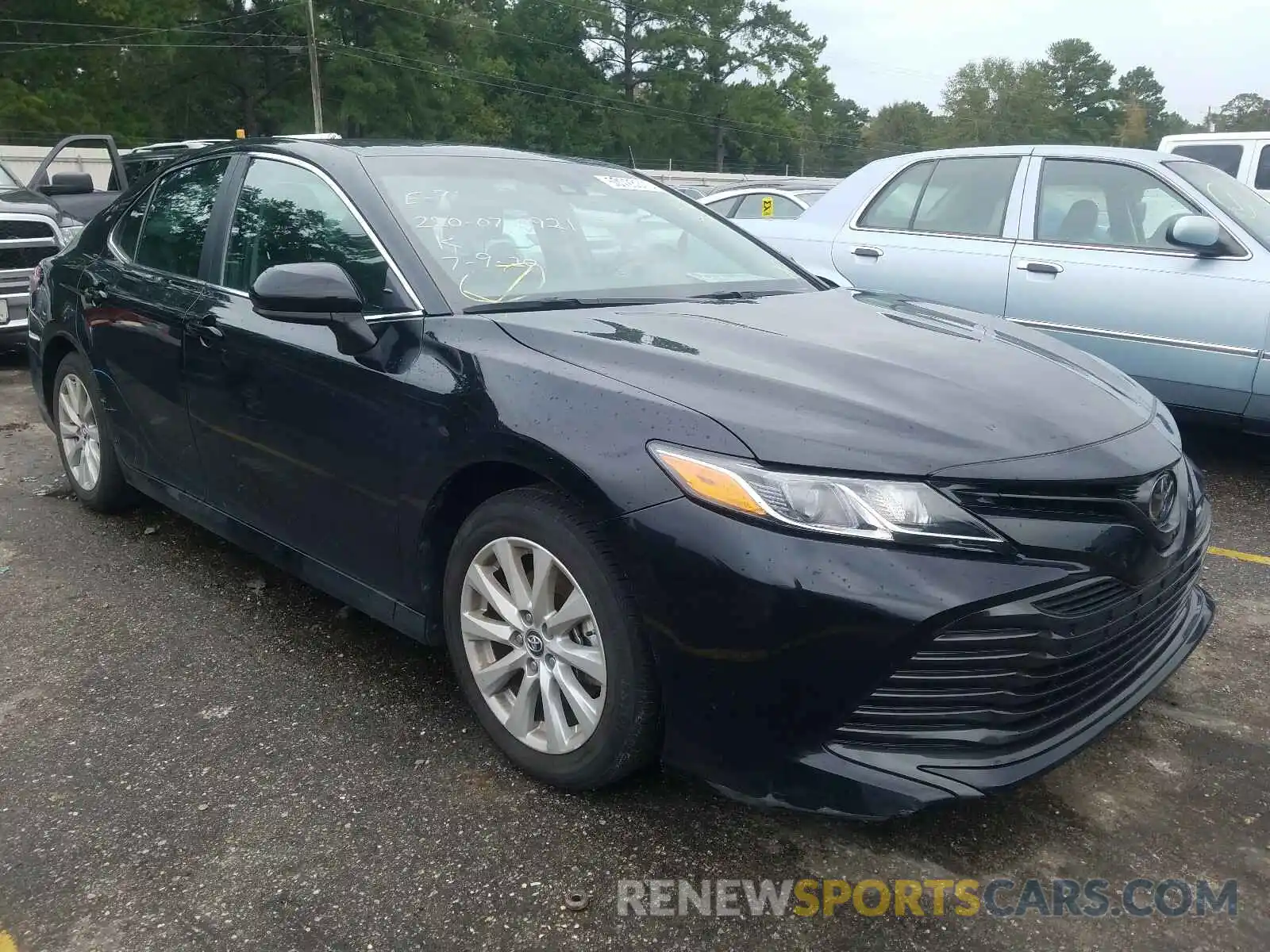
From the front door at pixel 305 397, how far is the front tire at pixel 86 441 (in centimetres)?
102

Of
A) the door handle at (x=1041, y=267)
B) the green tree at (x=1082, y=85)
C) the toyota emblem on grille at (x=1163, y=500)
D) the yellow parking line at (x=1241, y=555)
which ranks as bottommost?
the yellow parking line at (x=1241, y=555)

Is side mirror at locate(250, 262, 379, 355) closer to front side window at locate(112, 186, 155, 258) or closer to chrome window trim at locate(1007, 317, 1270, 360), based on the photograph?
front side window at locate(112, 186, 155, 258)

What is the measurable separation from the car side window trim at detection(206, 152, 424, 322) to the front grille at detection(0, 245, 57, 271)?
514cm

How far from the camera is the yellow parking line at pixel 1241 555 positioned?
408 cm

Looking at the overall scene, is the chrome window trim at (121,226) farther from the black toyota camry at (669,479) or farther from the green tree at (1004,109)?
the green tree at (1004,109)

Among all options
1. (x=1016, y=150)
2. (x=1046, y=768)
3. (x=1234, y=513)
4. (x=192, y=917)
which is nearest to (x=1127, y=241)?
(x=1016, y=150)

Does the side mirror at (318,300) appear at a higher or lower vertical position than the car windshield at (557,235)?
lower

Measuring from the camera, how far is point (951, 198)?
5.96 metres

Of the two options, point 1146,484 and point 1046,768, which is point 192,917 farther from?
point 1146,484

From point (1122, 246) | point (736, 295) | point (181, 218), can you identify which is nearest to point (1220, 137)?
point (1122, 246)

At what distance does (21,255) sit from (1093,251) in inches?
288

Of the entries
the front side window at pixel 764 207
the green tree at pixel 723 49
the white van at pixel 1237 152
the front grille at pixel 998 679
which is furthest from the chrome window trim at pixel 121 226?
the green tree at pixel 723 49

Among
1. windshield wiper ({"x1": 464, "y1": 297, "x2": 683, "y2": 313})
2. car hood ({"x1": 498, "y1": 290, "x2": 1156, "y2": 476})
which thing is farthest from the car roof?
windshield wiper ({"x1": 464, "y1": 297, "x2": 683, "y2": 313})

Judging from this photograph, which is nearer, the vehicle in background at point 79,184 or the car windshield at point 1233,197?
the car windshield at point 1233,197
